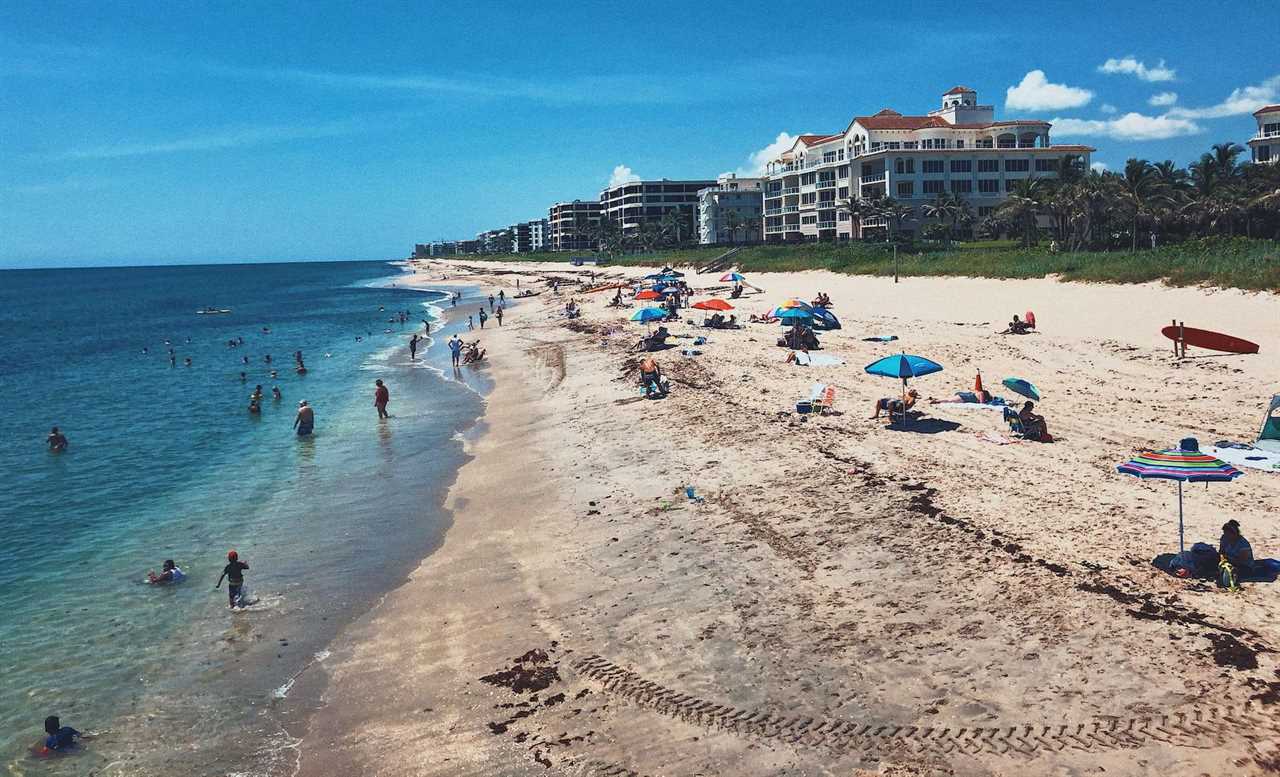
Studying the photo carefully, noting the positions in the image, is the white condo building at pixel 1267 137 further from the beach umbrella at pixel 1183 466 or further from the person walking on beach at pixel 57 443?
the person walking on beach at pixel 57 443

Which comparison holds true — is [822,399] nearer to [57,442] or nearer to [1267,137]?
[57,442]

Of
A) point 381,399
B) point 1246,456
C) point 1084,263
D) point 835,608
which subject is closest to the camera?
point 835,608

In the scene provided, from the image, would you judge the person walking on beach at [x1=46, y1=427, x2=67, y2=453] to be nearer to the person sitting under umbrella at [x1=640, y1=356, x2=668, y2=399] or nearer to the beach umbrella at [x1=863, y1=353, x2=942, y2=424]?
the person sitting under umbrella at [x1=640, y1=356, x2=668, y2=399]

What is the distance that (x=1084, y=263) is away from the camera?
133ft

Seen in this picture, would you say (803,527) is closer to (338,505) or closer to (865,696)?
(865,696)

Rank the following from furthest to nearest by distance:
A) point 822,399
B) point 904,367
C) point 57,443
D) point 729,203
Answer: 1. point 729,203
2. point 57,443
3. point 822,399
4. point 904,367

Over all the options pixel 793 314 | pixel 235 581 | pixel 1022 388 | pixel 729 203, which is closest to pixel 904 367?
pixel 1022 388

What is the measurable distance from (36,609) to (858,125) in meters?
82.2

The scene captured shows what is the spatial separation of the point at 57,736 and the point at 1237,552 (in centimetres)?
1367

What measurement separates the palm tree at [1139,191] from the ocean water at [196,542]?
46.7 metres

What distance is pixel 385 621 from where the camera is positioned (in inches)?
477

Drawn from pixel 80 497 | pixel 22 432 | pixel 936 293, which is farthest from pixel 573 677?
pixel 936 293

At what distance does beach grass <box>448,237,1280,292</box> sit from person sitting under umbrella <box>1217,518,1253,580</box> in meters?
25.7

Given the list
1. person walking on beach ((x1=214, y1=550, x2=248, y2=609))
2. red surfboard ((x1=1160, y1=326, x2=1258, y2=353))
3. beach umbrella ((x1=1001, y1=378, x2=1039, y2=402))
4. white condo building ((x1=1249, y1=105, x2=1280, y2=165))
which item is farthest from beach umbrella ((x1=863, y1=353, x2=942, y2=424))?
white condo building ((x1=1249, y1=105, x2=1280, y2=165))
